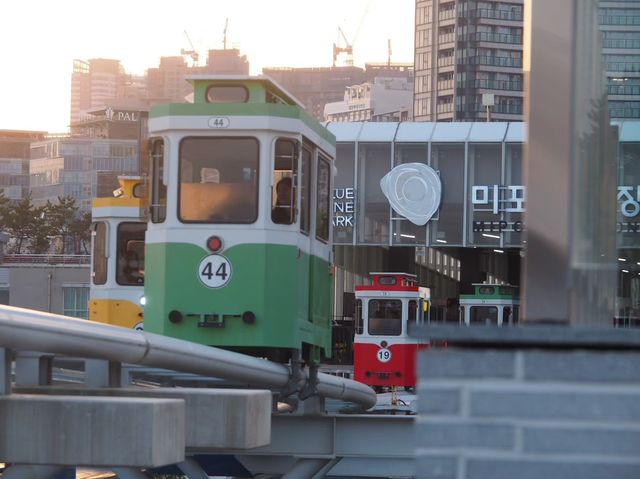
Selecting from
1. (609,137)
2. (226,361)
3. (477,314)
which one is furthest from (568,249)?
(477,314)

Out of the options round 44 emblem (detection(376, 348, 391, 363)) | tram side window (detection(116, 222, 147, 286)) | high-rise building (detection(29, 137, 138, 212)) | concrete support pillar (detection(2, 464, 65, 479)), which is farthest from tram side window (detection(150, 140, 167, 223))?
high-rise building (detection(29, 137, 138, 212))

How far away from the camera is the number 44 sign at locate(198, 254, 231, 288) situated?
1481 cm

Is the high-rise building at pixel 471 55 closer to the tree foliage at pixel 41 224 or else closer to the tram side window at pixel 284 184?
the tree foliage at pixel 41 224

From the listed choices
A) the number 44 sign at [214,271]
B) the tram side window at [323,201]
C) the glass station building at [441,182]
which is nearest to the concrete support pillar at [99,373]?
the number 44 sign at [214,271]

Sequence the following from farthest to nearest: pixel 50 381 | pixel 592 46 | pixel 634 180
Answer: pixel 634 180
pixel 50 381
pixel 592 46

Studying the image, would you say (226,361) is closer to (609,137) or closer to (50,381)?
A: (50,381)

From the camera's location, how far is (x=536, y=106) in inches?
202

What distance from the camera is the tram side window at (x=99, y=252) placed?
80.7ft

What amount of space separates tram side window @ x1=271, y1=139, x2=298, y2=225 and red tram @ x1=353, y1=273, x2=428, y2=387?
30.0 meters

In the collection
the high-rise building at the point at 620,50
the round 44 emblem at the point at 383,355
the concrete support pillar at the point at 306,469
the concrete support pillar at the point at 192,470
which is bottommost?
the round 44 emblem at the point at 383,355

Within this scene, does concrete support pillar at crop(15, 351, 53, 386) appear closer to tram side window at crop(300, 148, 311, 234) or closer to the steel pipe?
the steel pipe

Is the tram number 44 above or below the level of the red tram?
above

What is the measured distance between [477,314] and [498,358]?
151 ft

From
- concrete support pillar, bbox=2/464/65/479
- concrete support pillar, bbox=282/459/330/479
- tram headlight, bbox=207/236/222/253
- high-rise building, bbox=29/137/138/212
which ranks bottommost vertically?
concrete support pillar, bbox=282/459/330/479
